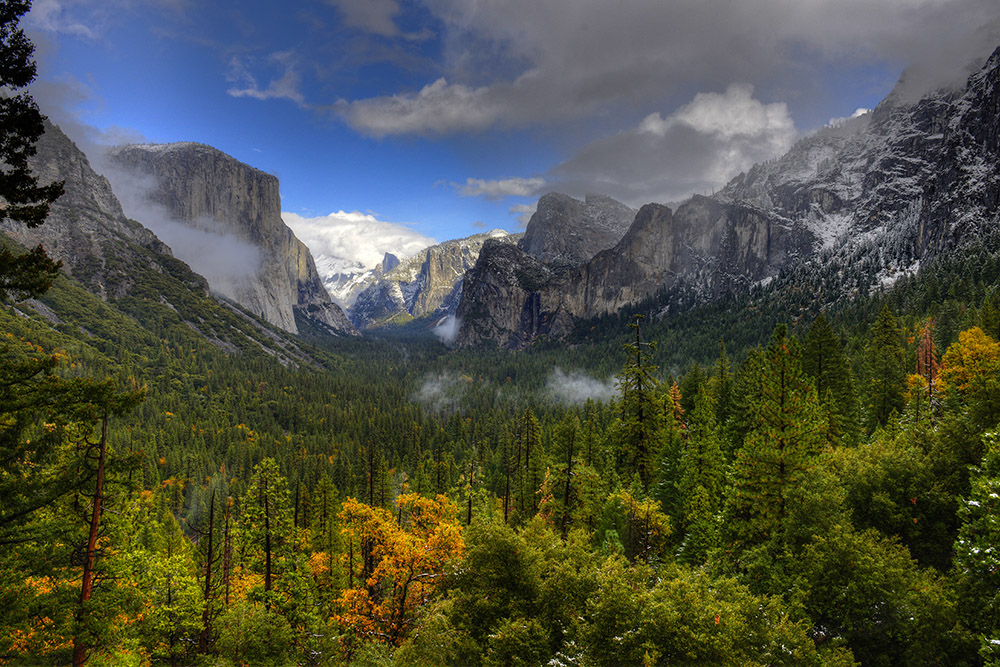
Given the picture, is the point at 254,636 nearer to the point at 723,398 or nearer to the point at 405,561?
the point at 405,561

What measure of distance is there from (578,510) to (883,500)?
51.3 feet

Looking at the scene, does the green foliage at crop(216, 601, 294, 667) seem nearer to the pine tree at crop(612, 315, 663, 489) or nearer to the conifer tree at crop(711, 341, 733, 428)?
the pine tree at crop(612, 315, 663, 489)

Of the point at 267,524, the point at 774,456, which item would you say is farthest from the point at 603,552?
the point at 267,524

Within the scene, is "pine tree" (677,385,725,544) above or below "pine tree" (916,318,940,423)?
below

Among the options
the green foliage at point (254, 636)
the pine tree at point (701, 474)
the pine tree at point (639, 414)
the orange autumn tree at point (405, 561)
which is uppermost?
the pine tree at point (639, 414)

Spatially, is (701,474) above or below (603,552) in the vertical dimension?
above

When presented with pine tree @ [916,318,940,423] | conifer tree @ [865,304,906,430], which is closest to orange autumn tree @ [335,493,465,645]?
pine tree @ [916,318,940,423]

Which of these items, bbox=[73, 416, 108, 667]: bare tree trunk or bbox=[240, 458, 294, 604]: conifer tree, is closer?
bbox=[73, 416, 108, 667]: bare tree trunk

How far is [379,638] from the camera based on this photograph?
20.8 metres

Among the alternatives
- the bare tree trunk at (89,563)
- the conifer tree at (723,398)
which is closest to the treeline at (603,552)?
the bare tree trunk at (89,563)

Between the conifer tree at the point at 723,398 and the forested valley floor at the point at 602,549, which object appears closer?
the forested valley floor at the point at 602,549

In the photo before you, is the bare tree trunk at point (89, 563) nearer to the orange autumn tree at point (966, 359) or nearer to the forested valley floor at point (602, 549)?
the forested valley floor at point (602, 549)

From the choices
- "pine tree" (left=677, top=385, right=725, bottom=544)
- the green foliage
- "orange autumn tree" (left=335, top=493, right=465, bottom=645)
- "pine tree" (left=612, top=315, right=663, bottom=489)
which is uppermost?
"pine tree" (left=612, top=315, right=663, bottom=489)

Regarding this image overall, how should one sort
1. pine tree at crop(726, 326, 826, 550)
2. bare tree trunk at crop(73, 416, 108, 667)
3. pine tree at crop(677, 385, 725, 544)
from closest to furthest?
bare tree trunk at crop(73, 416, 108, 667) < pine tree at crop(726, 326, 826, 550) < pine tree at crop(677, 385, 725, 544)
